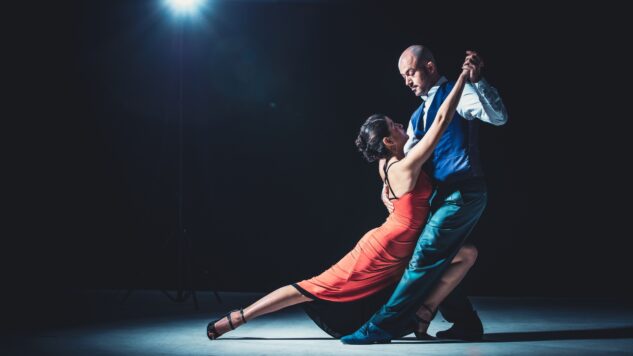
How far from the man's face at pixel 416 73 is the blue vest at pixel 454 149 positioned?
0.24 feet

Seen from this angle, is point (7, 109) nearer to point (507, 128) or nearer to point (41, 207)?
point (41, 207)

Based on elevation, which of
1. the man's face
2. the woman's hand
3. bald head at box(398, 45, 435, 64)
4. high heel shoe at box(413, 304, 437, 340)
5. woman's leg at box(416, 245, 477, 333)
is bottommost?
high heel shoe at box(413, 304, 437, 340)

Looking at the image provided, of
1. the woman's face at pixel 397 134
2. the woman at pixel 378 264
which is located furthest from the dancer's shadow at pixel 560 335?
the woman's face at pixel 397 134

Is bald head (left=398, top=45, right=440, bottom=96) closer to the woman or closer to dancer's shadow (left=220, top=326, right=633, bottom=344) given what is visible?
the woman

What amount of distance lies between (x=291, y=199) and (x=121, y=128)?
1.49 meters

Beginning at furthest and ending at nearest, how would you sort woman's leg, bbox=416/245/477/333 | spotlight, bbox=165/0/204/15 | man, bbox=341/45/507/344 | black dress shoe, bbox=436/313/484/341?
spotlight, bbox=165/0/204/15
black dress shoe, bbox=436/313/484/341
woman's leg, bbox=416/245/477/333
man, bbox=341/45/507/344

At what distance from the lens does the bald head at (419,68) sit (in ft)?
9.93

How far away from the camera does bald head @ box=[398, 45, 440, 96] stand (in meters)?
3.03

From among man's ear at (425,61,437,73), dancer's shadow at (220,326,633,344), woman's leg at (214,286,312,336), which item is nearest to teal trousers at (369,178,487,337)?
dancer's shadow at (220,326,633,344)

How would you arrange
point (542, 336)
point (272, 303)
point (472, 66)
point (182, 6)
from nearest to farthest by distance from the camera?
1. point (472, 66)
2. point (272, 303)
3. point (542, 336)
4. point (182, 6)

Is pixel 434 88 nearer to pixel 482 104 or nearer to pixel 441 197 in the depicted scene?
pixel 482 104

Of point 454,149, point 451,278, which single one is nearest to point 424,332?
point 451,278

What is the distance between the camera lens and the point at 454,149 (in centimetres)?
302

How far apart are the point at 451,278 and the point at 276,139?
2501 millimetres
